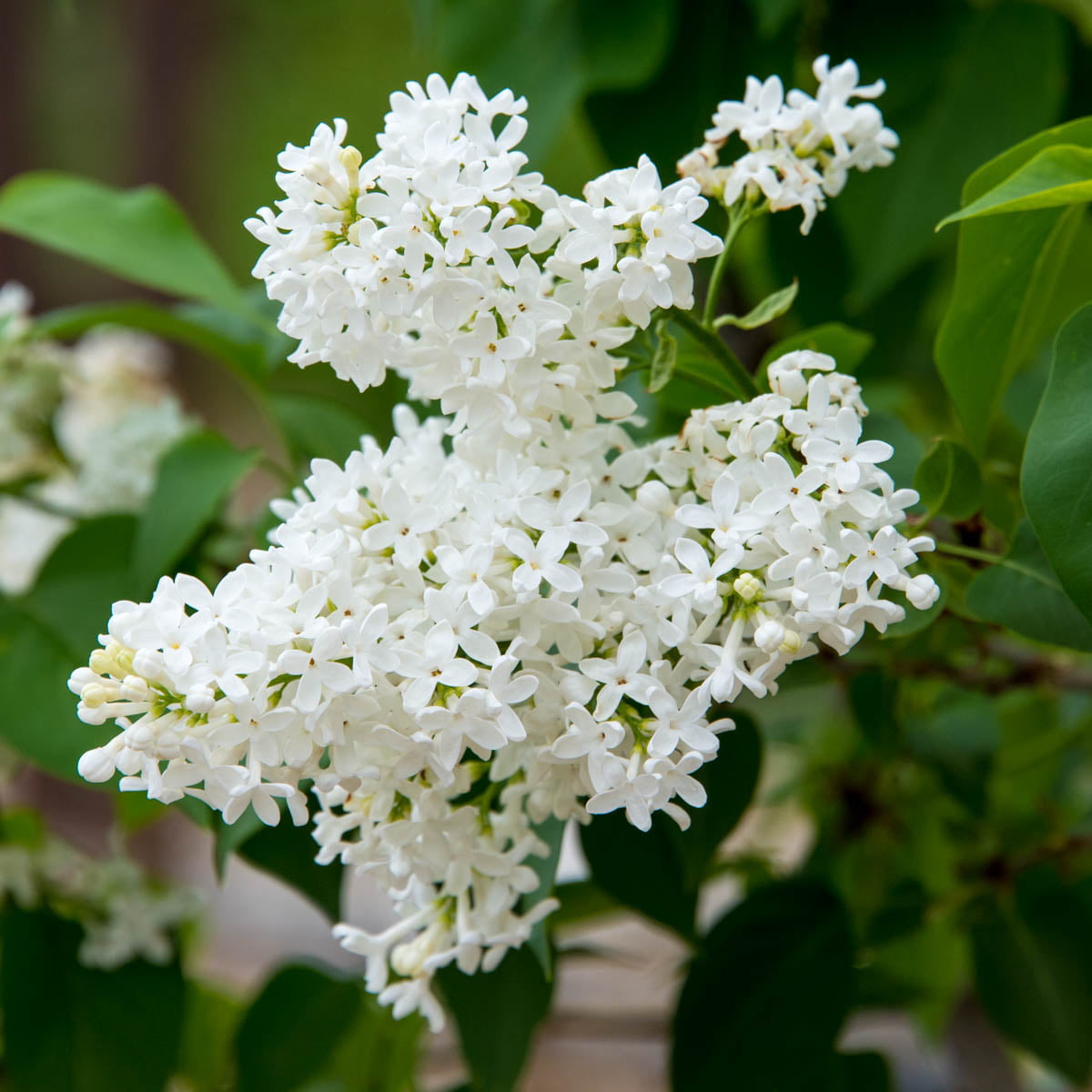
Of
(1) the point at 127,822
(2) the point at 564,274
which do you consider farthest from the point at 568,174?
(2) the point at 564,274

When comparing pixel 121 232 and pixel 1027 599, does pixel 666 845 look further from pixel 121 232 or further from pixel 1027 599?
pixel 121 232

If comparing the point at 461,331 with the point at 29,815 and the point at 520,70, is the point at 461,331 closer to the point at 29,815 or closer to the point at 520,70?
the point at 520,70

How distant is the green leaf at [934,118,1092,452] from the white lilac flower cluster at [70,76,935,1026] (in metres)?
0.08

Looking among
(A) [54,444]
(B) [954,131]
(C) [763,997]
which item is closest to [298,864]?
(C) [763,997]

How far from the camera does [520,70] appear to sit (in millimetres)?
599

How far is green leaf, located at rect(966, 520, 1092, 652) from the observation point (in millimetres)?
320

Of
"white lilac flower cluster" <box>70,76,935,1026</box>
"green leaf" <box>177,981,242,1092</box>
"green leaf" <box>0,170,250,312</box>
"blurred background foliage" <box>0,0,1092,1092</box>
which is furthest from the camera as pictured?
"green leaf" <box>177,981,242,1092</box>

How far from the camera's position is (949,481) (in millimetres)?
333

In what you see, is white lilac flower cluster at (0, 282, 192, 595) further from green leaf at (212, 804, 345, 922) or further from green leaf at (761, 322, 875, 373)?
green leaf at (761, 322, 875, 373)

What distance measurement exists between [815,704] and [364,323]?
427mm

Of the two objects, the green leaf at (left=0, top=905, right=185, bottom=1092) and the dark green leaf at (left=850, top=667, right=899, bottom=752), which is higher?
the dark green leaf at (left=850, top=667, right=899, bottom=752)

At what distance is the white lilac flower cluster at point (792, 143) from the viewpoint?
1.08 feet

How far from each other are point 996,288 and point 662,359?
0.12 metres

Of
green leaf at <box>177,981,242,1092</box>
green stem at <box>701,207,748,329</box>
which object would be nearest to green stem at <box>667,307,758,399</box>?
green stem at <box>701,207,748,329</box>
